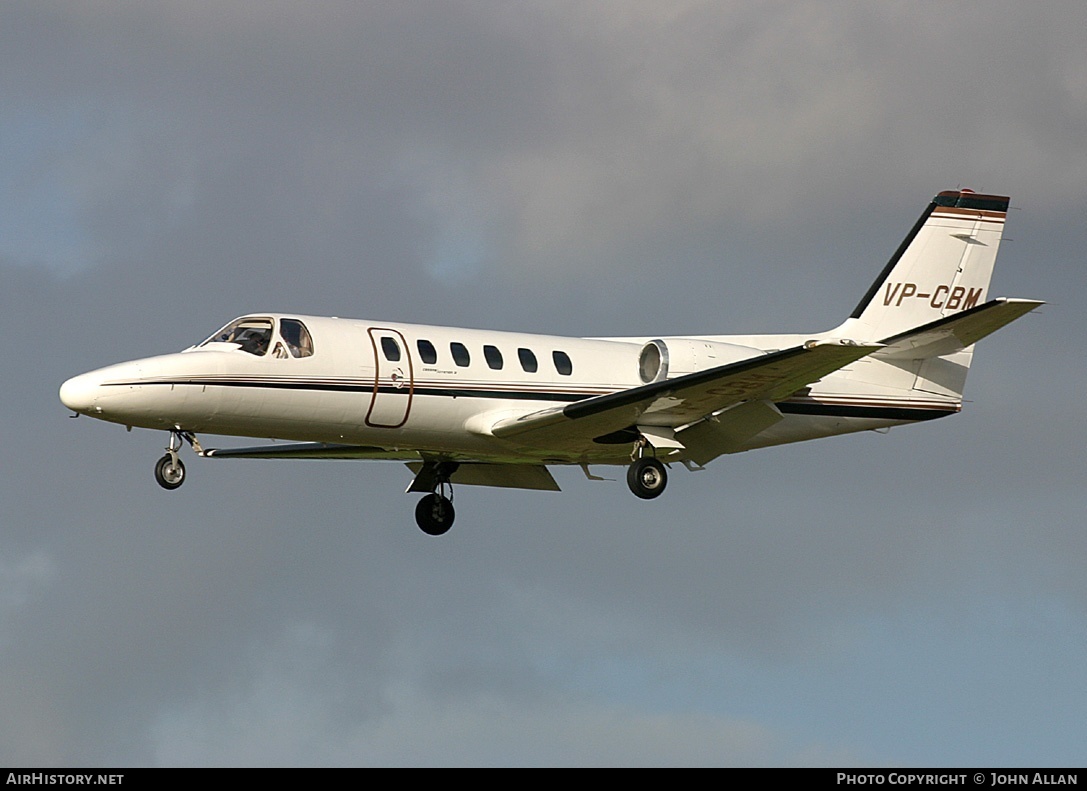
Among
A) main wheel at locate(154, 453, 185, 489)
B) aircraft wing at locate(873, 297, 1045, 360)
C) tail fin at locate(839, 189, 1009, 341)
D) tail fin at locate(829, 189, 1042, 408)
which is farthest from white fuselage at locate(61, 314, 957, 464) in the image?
tail fin at locate(839, 189, 1009, 341)

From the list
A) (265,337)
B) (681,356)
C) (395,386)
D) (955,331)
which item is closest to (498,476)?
(681,356)

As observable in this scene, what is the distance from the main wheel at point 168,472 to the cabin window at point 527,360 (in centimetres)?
589

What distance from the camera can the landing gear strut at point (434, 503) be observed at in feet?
102

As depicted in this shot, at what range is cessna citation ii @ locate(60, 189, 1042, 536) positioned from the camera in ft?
85.5

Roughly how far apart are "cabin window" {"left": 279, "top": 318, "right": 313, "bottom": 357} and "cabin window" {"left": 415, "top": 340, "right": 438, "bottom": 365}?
Result: 1804 millimetres

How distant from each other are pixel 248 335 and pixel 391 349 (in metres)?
2.25

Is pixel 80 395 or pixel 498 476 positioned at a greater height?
pixel 498 476

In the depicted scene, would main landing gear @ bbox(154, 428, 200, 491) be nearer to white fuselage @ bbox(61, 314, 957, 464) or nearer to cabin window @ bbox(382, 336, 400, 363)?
white fuselage @ bbox(61, 314, 957, 464)

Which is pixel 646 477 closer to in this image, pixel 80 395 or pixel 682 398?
pixel 682 398

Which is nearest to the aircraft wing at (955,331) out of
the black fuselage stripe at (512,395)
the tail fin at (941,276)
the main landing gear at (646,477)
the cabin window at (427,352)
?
the tail fin at (941,276)

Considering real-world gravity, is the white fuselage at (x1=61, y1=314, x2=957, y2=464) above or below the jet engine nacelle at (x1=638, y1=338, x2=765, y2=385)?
below

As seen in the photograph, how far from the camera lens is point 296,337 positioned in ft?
87.2
